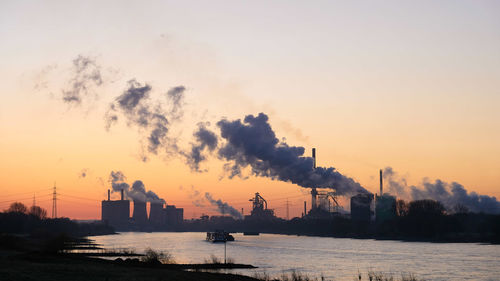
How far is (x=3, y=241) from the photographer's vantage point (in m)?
121

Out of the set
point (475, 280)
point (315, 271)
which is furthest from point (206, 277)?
point (475, 280)

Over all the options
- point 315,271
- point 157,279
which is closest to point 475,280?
point 315,271

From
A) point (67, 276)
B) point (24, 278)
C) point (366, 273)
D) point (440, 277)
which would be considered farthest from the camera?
point (366, 273)

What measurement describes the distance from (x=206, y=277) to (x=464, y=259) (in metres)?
74.5

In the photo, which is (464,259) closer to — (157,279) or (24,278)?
(157,279)

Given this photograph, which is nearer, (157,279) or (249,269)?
(157,279)

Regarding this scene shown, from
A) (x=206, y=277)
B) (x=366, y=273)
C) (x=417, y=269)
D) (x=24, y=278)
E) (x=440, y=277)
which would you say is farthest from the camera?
(x=417, y=269)

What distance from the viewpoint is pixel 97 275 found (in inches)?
2491

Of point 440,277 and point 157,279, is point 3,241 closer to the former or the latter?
point 157,279

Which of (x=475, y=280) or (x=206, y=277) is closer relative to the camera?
(x=206, y=277)

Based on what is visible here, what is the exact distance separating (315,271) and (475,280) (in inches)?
986

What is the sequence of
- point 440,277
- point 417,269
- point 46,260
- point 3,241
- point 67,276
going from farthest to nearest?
1. point 3,241
2. point 417,269
3. point 440,277
4. point 46,260
5. point 67,276

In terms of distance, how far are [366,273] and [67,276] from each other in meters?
51.8

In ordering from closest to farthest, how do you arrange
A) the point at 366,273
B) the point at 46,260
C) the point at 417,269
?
Answer: the point at 46,260 < the point at 366,273 < the point at 417,269
